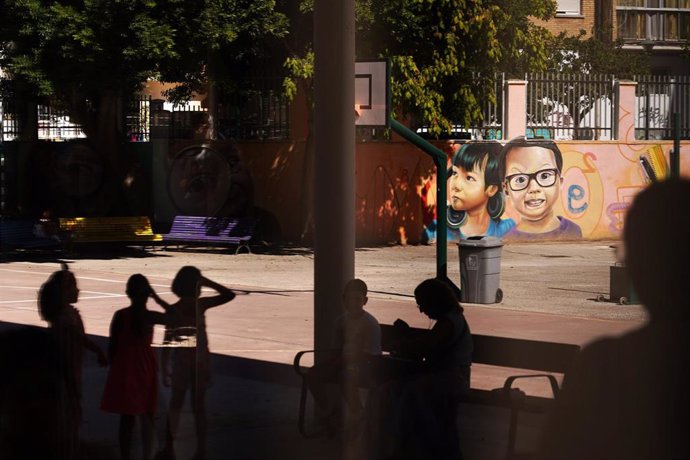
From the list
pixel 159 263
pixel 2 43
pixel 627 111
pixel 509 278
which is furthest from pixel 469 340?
pixel 627 111

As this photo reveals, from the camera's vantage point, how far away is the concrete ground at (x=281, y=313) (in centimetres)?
626

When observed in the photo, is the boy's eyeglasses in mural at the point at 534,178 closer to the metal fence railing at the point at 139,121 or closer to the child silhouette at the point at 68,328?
the metal fence railing at the point at 139,121

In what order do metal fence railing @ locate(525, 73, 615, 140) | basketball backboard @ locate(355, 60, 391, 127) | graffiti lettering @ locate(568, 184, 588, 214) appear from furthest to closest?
1. graffiti lettering @ locate(568, 184, 588, 214)
2. metal fence railing @ locate(525, 73, 615, 140)
3. basketball backboard @ locate(355, 60, 391, 127)

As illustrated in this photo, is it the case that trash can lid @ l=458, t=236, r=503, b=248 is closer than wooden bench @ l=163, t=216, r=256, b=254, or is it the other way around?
trash can lid @ l=458, t=236, r=503, b=248

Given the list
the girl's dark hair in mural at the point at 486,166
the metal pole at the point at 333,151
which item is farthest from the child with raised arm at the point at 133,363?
the girl's dark hair in mural at the point at 486,166

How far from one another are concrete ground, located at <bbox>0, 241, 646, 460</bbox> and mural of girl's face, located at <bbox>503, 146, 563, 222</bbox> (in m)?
0.89

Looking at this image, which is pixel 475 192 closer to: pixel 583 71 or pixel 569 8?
pixel 583 71

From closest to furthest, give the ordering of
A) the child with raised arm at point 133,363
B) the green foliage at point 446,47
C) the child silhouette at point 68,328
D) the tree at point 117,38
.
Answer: the child silhouette at point 68,328 < the child with raised arm at point 133,363 < the tree at point 117,38 < the green foliage at point 446,47

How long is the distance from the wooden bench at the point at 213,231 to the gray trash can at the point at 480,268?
764cm

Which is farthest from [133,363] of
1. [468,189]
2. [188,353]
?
[468,189]

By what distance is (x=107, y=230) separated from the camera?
21.4 meters

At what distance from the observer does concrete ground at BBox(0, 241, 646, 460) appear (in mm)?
6262

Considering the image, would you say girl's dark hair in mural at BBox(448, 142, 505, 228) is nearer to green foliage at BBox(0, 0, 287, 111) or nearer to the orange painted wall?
the orange painted wall

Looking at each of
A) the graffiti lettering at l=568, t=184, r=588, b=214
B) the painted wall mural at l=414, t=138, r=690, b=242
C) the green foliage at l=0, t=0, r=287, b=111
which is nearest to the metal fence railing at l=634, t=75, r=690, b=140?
the painted wall mural at l=414, t=138, r=690, b=242
